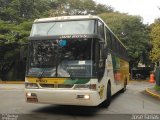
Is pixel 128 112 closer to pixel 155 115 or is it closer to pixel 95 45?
pixel 155 115

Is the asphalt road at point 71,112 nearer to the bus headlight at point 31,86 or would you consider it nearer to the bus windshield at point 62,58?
the bus headlight at point 31,86

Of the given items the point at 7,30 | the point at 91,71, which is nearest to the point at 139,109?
the point at 91,71

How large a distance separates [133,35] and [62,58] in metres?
33.9

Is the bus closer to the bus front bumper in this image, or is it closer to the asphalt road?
the bus front bumper

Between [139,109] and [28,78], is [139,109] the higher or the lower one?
the lower one

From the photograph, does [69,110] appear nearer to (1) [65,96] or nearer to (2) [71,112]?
(2) [71,112]

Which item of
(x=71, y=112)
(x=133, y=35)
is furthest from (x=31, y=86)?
(x=133, y=35)

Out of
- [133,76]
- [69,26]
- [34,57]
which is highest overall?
[69,26]

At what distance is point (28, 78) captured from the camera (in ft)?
37.0

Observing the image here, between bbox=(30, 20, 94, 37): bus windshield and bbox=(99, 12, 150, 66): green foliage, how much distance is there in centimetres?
3129

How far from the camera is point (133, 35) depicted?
4403 centimetres

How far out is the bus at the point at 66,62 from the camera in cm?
1083

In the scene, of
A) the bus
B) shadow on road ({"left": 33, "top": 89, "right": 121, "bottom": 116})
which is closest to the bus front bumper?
the bus

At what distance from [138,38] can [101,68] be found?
33.0 meters
